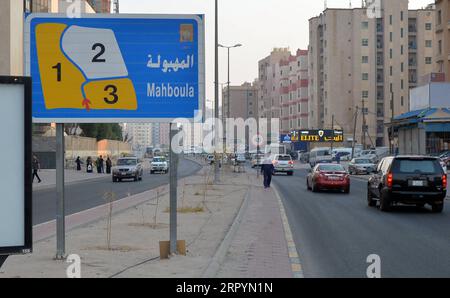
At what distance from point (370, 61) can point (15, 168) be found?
111 m

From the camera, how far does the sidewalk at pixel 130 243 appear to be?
9164 mm

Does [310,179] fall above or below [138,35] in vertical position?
below

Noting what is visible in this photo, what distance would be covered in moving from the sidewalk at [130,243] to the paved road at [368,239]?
1.79 m

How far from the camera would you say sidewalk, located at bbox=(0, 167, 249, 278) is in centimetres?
916

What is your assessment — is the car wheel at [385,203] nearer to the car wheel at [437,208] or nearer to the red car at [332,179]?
the car wheel at [437,208]

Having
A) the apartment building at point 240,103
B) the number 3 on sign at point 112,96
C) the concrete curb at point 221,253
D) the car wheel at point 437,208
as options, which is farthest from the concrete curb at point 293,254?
the apartment building at point 240,103

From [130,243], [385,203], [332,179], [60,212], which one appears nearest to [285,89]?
[332,179]

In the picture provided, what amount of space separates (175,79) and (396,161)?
11.7m

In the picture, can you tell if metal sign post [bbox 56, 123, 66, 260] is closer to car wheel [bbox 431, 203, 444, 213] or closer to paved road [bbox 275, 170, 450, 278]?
paved road [bbox 275, 170, 450, 278]

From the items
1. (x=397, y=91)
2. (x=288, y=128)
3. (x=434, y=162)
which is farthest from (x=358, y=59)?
(x=434, y=162)

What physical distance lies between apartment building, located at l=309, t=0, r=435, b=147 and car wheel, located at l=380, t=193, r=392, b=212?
9199 cm

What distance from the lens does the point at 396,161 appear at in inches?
804
